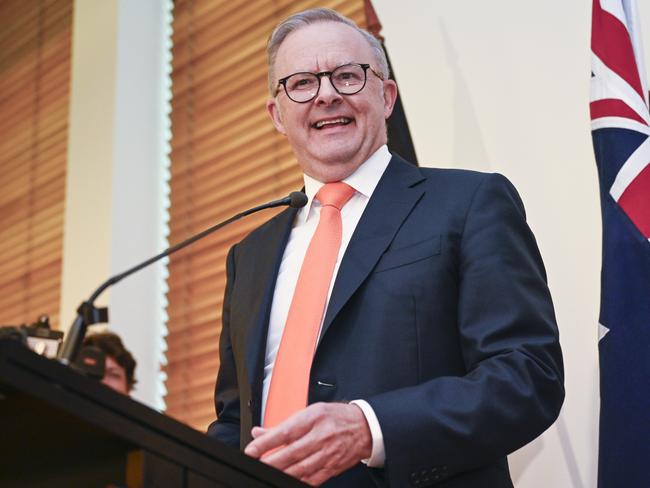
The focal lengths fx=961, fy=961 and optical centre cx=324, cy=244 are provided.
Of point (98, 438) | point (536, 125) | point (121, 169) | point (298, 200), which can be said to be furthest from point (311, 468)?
point (121, 169)

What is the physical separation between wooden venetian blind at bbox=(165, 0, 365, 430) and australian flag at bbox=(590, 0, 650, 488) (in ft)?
4.38

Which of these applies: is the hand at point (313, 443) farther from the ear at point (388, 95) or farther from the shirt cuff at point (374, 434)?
the ear at point (388, 95)

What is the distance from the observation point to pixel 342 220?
183 centimetres

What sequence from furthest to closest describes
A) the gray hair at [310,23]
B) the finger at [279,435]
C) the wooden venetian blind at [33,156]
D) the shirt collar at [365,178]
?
1. the wooden venetian blind at [33,156]
2. the gray hair at [310,23]
3. the shirt collar at [365,178]
4. the finger at [279,435]

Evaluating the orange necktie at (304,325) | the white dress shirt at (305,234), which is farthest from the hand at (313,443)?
the white dress shirt at (305,234)

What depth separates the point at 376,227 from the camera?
1688 millimetres

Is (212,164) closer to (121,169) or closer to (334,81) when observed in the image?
(121,169)

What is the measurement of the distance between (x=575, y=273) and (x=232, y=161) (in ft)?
5.62

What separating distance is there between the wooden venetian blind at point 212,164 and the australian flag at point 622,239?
1.34 metres

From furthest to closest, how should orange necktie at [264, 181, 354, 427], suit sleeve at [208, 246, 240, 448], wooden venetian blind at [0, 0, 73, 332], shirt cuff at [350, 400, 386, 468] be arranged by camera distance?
wooden venetian blind at [0, 0, 73, 332], suit sleeve at [208, 246, 240, 448], orange necktie at [264, 181, 354, 427], shirt cuff at [350, 400, 386, 468]

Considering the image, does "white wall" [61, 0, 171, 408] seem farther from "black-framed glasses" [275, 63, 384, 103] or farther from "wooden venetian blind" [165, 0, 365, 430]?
"black-framed glasses" [275, 63, 384, 103]

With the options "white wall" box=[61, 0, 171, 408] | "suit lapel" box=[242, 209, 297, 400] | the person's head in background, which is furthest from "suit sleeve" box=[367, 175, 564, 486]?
"white wall" box=[61, 0, 171, 408]

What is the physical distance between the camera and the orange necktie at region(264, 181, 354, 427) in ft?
5.12

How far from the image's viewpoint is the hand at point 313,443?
1129 mm
